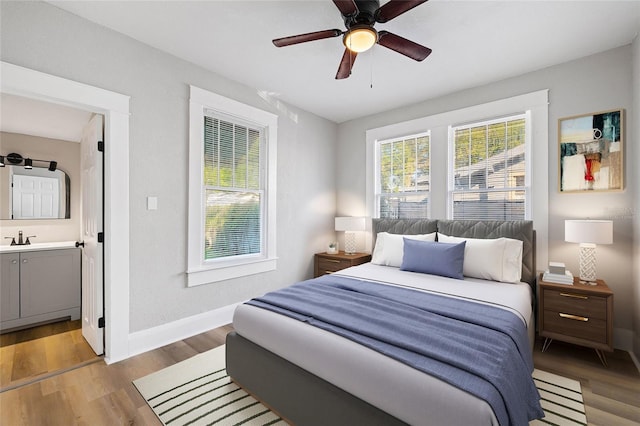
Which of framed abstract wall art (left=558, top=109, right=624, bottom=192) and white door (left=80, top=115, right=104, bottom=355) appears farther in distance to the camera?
framed abstract wall art (left=558, top=109, right=624, bottom=192)

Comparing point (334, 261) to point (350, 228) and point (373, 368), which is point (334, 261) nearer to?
point (350, 228)

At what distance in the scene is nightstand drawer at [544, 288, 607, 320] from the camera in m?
2.34

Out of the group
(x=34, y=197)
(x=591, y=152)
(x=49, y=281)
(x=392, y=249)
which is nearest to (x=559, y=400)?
(x=392, y=249)

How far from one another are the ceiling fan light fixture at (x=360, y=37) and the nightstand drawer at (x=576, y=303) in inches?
103

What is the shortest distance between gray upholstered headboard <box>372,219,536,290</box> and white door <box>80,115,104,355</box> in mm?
3258

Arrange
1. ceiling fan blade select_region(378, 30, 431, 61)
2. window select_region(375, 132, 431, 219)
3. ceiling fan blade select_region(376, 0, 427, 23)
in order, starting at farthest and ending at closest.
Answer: window select_region(375, 132, 431, 219) < ceiling fan blade select_region(378, 30, 431, 61) < ceiling fan blade select_region(376, 0, 427, 23)

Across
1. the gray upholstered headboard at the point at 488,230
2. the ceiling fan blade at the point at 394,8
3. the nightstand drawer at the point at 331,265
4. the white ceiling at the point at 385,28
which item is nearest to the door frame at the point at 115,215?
the white ceiling at the point at 385,28

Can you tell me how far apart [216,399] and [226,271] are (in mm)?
1519

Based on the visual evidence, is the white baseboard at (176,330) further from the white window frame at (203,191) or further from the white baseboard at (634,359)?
the white baseboard at (634,359)

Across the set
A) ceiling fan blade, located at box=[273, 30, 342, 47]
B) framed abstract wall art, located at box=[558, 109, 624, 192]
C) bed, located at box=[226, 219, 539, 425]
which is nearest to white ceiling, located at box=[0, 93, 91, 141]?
ceiling fan blade, located at box=[273, 30, 342, 47]

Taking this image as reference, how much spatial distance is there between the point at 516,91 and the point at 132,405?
14.8 feet

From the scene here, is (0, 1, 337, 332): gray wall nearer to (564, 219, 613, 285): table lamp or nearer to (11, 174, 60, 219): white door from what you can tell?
(11, 174, 60, 219): white door

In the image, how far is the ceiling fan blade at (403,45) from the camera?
2.01 m

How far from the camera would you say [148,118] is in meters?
2.67
